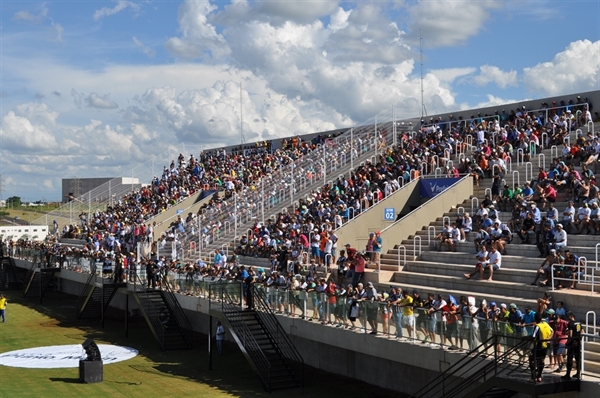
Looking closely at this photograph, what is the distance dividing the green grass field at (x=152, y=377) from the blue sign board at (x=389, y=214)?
7912 millimetres

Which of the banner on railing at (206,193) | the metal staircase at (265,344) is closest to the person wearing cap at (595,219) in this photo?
the metal staircase at (265,344)

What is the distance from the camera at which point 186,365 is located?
27547 mm

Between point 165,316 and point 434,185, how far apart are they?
12.0 m

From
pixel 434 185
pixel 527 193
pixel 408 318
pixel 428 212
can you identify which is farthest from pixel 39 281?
pixel 408 318

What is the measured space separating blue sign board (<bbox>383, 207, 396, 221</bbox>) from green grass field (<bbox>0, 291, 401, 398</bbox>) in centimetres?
791

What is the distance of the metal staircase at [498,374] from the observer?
14.8m

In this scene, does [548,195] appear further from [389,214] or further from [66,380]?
[66,380]

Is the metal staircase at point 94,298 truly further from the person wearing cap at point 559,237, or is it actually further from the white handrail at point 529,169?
the person wearing cap at point 559,237

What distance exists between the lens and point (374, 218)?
32.0m

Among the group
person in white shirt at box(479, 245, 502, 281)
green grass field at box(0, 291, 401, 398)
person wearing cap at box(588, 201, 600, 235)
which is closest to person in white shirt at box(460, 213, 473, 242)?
person in white shirt at box(479, 245, 502, 281)

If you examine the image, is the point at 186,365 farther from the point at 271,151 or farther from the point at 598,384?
the point at 271,151

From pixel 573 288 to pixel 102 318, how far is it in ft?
77.6

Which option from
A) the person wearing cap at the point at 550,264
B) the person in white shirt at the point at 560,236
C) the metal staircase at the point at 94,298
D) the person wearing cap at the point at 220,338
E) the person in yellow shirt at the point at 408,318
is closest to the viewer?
the person in yellow shirt at the point at 408,318

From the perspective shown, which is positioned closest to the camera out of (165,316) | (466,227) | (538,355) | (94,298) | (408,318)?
(538,355)
